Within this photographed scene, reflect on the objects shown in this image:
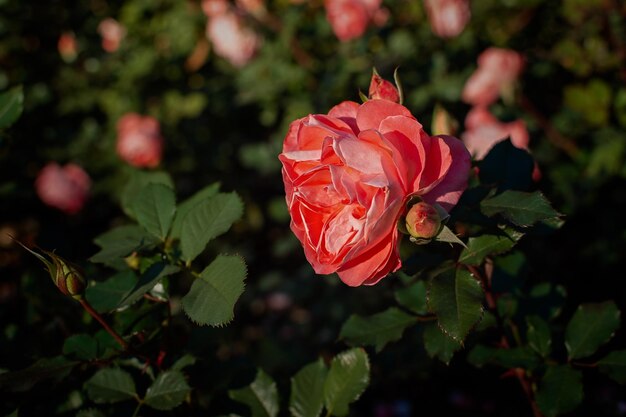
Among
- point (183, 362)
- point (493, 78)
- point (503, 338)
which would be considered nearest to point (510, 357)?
point (503, 338)

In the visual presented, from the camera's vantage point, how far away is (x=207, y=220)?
2.57 feet

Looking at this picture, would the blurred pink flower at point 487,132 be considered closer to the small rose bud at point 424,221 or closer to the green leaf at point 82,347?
the small rose bud at point 424,221

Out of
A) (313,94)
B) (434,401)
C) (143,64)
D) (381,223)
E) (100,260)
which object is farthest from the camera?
(143,64)

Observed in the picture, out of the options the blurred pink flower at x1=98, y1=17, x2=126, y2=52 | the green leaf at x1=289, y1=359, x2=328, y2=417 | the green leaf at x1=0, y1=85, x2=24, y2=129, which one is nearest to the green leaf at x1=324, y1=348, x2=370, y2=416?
the green leaf at x1=289, y1=359, x2=328, y2=417

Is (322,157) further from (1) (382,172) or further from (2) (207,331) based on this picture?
(2) (207,331)

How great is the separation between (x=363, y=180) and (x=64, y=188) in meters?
1.65

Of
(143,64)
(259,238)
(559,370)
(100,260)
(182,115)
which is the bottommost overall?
(259,238)

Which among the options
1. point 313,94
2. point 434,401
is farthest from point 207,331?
point 313,94

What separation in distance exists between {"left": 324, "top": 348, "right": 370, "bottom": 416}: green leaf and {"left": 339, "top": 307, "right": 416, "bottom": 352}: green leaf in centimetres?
2

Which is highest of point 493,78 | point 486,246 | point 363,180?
point 363,180

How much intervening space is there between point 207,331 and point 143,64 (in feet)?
5.61

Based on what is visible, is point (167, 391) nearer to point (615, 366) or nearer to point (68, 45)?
point (615, 366)

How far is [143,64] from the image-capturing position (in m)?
2.37

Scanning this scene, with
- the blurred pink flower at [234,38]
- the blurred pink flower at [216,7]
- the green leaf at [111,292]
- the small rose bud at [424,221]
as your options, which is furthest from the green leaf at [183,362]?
the blurred pink flower at [216,7]
